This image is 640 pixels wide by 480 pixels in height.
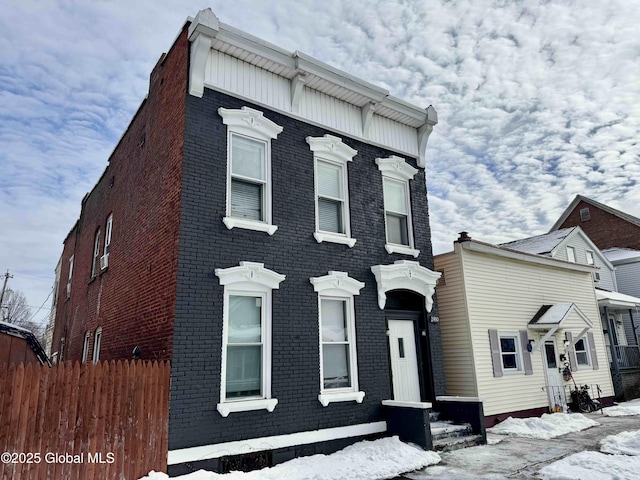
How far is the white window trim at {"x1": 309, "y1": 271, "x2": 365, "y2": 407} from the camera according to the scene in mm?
8719

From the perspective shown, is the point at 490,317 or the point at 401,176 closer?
the point at 401,176

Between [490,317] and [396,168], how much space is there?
16.7 feet

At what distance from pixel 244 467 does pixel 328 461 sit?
144 cm

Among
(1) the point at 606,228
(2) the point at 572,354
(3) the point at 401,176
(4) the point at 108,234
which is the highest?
(1) the point at 606,228

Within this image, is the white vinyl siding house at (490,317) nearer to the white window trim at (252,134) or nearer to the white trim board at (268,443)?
the white trim board at (268,443)

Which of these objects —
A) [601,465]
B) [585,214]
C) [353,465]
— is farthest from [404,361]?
[585,214]

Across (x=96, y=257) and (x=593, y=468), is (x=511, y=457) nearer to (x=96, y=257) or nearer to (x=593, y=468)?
(x=593, y=468)

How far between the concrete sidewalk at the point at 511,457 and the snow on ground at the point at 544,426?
316 mm

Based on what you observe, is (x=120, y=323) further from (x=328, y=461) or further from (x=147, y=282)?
(x=328, y=461)

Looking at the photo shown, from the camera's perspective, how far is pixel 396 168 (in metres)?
11.3

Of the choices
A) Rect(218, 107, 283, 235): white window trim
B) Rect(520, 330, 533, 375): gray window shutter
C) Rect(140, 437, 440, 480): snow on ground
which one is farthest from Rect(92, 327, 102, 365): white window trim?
Answer: Rect(520, 330, 533, 375): gray window shutter

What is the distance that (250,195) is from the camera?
28.6 feet

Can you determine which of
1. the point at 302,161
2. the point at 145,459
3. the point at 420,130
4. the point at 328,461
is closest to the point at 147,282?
the point at 145,459

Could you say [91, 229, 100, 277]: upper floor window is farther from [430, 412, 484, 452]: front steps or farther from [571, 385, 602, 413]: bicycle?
[571, 385, 602, 413]: bicycle
